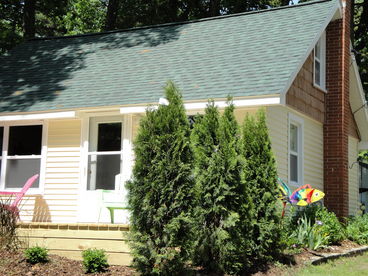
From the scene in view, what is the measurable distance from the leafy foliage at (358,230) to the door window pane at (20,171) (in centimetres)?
721

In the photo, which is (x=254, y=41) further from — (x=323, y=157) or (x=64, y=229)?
(x=64, y=229)

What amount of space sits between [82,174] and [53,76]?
3409mm

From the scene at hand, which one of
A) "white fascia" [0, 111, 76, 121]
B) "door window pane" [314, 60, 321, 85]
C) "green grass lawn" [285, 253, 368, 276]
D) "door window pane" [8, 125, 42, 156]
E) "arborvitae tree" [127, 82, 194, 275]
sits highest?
"door window pane" [314, 60, 321, 85]

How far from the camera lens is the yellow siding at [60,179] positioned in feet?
39.9

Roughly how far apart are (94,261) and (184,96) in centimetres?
448

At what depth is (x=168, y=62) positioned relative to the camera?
1341 centimetres

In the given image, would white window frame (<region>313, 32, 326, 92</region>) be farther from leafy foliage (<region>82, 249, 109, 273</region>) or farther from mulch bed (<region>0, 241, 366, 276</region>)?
leafy foliage (<region>82, 249, 109, 273</region>)

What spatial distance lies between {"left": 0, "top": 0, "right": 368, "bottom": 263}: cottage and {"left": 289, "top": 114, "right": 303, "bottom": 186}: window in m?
0.03

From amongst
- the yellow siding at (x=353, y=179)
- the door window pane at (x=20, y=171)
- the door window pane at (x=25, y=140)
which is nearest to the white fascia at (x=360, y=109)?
the yellow siding at (x=353, y=179)

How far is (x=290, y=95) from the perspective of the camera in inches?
459

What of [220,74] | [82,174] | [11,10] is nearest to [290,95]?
[220,74]

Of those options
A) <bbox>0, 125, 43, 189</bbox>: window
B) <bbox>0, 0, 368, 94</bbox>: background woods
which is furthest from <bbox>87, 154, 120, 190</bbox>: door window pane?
<bbox>0, 0, 368, 94</bbox>: background woods

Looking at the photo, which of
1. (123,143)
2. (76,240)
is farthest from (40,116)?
(76,240)

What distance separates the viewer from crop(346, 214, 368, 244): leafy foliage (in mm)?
12188
